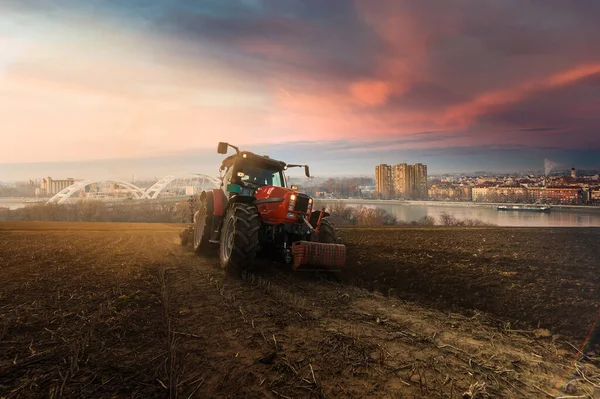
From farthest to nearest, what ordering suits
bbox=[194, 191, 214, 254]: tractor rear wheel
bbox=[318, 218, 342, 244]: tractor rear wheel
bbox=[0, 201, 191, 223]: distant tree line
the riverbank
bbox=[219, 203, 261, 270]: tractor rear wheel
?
the riverbank
bbox=[0, 201, 191, 223]: distant tree line
bbox=[194, 191, 214, 254]: tractor rear wheel
bbox=[318, 218, 342, 244]: tractor rear wheel
bbox=[219, 203, 261, 270]: tractor rear wheel

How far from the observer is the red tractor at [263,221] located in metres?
6.54

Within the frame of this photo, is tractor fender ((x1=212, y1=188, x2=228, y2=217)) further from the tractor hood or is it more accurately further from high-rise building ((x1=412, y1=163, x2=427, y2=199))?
high-rise building ((x1=412, y1=163, x2=427, y2=199))

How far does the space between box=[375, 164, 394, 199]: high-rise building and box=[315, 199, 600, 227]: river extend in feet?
26.9

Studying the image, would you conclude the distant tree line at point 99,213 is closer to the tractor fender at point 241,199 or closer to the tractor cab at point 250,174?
the tractor cab at point 250,174

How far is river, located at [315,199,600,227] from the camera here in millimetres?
61075

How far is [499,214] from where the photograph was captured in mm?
73625

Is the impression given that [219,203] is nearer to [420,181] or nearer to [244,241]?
[244,241]

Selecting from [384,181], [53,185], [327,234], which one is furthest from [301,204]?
[53,185]

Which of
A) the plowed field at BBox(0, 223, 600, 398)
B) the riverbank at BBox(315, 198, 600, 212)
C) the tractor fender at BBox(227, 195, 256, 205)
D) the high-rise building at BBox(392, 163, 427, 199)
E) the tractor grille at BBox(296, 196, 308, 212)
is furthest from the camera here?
the high-rise building at BBox(392, 163, 427, 199)

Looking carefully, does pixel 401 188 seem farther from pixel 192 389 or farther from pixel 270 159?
pixel 192 389

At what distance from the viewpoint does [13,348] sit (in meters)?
3.20

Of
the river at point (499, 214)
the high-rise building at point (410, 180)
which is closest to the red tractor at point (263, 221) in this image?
the river at point (499, 214)

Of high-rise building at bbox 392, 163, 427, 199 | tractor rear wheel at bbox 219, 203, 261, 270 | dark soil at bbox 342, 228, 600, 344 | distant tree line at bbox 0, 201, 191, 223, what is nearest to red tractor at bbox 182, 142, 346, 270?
tractor rear wheel at bbox 219, 203, 261, 270

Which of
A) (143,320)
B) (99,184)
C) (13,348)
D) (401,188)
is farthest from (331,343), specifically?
(99,184)
